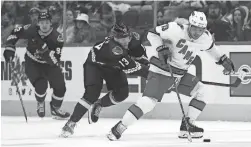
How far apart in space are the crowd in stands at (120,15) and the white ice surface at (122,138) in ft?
3.93

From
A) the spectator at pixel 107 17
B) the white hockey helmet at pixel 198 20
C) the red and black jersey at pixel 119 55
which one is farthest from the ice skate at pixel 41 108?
the white hockey helmet at pixel 198 20

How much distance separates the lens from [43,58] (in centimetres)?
898

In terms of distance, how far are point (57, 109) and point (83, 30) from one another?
4.02 feet

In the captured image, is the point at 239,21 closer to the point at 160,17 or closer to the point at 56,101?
the point at 160,17

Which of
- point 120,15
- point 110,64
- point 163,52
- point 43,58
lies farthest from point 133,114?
point 120,15

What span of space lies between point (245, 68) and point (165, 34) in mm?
2790

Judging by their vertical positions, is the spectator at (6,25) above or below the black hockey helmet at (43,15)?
below

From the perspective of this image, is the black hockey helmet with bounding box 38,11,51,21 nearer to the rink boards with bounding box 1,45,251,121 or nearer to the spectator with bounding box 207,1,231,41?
the rink boards with bounding box 1,45,251,121

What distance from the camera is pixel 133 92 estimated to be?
9.61 metres

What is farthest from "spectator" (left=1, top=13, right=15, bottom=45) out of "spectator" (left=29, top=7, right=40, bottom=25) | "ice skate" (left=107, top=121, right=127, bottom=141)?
"ice skate" (left=107, top=121, right=127, bottom=141)

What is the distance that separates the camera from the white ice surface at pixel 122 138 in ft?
20.3

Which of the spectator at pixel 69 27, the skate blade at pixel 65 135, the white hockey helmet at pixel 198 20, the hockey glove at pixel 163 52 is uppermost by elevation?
the white hockey helmet at pixel 198 20

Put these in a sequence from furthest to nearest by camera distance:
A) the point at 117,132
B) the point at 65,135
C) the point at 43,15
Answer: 1. the point at 43,15
2. the point at 65,135
3. the point at 117,132

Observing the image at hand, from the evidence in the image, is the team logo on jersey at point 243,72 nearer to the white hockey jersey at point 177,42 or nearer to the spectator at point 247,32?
the spectator at point 247,32
